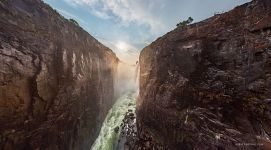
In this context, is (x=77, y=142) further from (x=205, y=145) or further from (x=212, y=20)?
(x=212, y=20)

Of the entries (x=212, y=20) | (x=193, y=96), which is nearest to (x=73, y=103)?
(x=193, y=96)

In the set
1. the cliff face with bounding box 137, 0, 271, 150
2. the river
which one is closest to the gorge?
the cliff face with bounding box 137, 0, 271, 150

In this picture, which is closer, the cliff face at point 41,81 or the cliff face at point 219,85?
the cliff face at point 219,85

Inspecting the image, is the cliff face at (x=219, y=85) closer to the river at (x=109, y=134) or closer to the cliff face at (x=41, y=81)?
the river at (x=109, y=134)

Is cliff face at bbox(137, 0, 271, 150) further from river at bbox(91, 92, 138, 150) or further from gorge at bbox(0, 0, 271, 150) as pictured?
river at bbox(91, 92, 138, 150)

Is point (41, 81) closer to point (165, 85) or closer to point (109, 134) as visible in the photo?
point (165, 85)

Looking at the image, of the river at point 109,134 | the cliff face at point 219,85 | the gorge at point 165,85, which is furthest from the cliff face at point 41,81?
the cliff face at point 219,85

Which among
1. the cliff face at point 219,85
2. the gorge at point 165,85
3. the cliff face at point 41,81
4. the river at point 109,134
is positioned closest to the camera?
the cliff face at point 219,85
